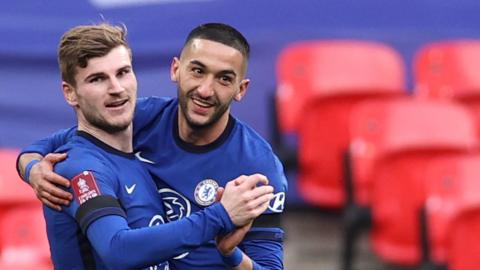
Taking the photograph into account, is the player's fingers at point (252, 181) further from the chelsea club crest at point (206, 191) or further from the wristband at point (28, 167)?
the wristband at point (28, 167)

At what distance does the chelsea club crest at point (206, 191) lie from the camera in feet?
16.0

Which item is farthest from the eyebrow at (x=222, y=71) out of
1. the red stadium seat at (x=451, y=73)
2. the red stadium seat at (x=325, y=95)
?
the red stadium seat at (x=451, y=73)

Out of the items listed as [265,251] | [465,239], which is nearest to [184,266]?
[265,251]

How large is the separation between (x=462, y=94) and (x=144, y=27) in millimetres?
1797

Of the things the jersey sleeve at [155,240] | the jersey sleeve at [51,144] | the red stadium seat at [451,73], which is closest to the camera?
the jersey sleeve at [155,240]

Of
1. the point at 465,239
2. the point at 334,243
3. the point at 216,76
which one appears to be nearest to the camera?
the point at 216,76

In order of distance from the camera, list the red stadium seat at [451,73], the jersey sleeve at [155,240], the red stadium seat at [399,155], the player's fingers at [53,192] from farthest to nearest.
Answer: the red stadium seat at [451,73] → the red stadium seat at [399,155] → the player's fingers at [53,192] → the jersey sleeve at [155,240]

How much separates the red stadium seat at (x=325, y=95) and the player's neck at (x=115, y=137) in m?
2.95

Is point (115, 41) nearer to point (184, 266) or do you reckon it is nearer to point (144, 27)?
point (184, 266)

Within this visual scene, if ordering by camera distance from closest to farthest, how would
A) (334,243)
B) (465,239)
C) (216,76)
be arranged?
(216,76), (465,239), (334,243)

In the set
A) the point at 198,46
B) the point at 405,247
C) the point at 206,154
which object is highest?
the point at 198,46

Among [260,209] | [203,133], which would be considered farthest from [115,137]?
[260,209]

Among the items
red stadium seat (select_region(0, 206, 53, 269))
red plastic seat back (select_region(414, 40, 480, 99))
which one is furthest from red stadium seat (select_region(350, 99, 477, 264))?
red stadium seat (select_region(0, 206, 53, 269))

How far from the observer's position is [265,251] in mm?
4953
